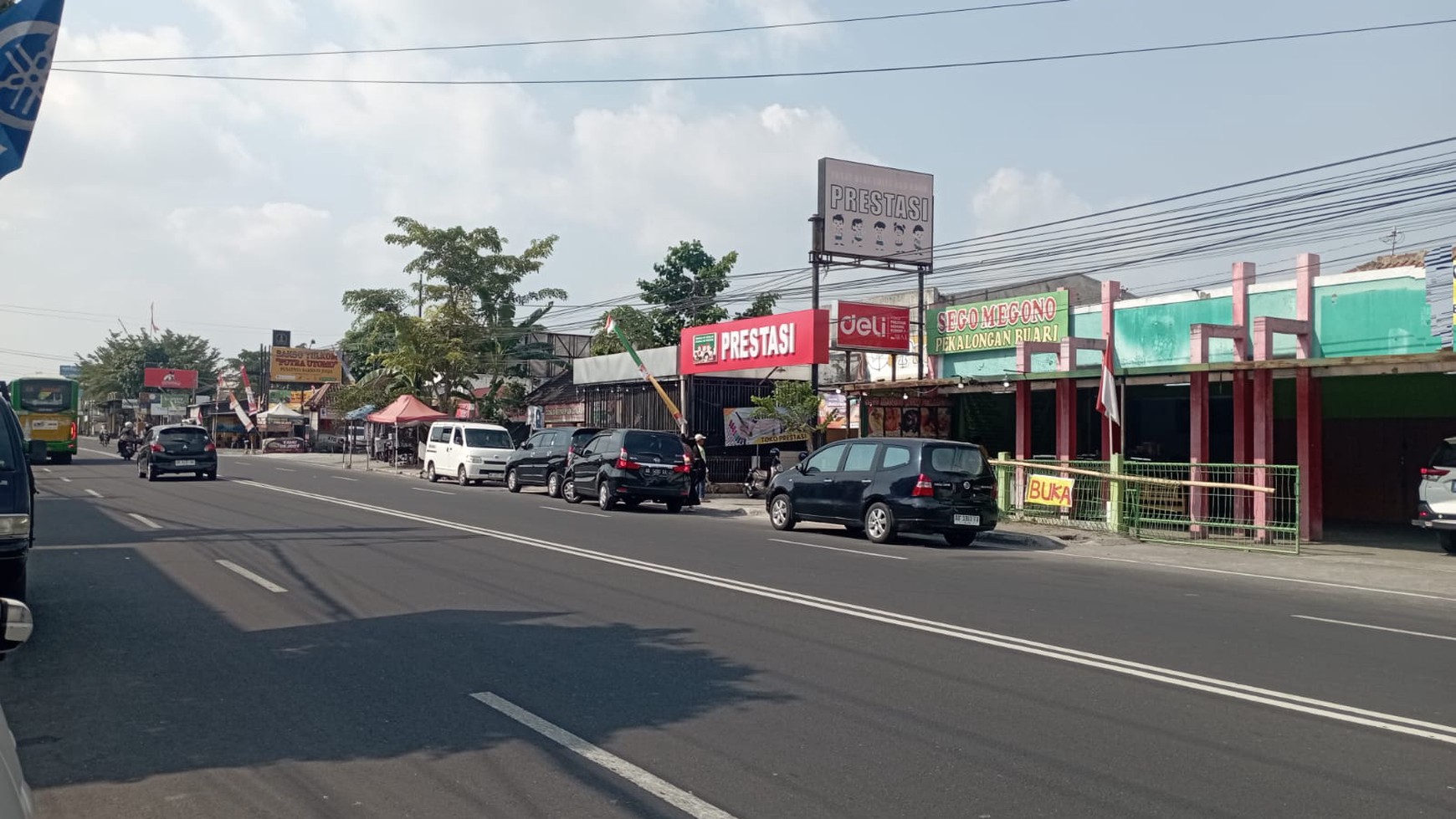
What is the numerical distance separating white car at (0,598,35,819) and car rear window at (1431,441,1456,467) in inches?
713

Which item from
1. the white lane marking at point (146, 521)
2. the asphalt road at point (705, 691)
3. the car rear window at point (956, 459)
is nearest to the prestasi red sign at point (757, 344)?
the car rear window at point (956, 459)

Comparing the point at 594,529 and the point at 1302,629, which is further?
the point at 594,529

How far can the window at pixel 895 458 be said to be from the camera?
1716 cm

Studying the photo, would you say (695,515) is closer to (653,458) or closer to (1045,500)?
(653,458)

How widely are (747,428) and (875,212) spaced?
690 centimetres

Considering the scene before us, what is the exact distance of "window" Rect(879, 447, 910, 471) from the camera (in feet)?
56.3

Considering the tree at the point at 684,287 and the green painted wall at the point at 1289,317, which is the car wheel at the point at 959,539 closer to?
the green painted wall at the point at 1289,317

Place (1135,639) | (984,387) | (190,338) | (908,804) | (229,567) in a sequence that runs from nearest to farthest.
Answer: (908,804)
(1135,639)
(229,567)
(984,387)
(190,338)

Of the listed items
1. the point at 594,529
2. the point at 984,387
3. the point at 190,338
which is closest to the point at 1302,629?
the point at 594,529

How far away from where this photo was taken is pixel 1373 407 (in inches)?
874

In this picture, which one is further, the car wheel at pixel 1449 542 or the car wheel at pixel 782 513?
the car wheel at pixel 782 513

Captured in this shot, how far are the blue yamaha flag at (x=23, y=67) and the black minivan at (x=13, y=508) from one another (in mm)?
2158

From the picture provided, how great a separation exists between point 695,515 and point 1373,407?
540 inches

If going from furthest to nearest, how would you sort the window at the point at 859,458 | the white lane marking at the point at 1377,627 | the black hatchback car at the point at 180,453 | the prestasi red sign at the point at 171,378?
1. the prestasi red sign at the point at 171,378
2. the black hatchback car at the point at 180,453
3. the window at the point at 859,458
4. the white lane marking at the point at 1377,627
